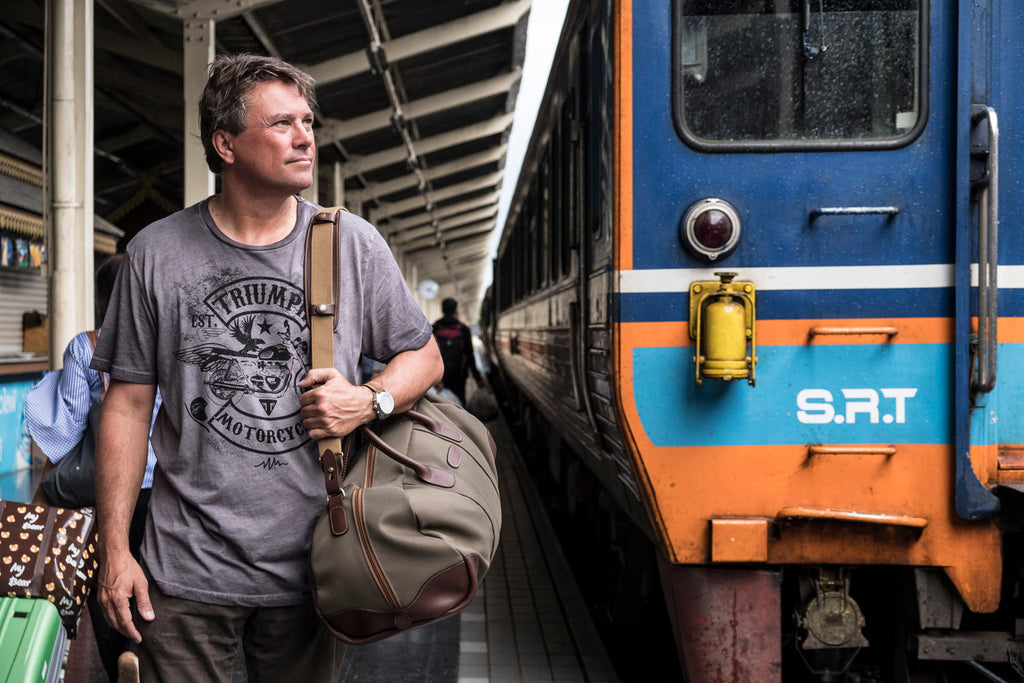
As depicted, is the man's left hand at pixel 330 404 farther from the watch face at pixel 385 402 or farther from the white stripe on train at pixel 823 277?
the white stripe on train at pixel 823 277

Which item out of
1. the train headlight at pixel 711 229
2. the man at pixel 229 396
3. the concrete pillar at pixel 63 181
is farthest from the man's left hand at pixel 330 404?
the concrete pillar at pixel 63 181

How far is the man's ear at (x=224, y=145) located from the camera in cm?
203

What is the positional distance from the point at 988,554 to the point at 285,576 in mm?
1951

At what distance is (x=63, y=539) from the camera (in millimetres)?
2676

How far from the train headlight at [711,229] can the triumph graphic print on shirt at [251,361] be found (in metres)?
1.35

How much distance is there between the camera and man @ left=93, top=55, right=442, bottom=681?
78.7 inches

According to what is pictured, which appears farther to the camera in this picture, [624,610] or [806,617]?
[624,610]

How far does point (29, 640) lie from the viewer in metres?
2.45

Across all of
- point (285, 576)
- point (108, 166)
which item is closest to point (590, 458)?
point (285, 576)

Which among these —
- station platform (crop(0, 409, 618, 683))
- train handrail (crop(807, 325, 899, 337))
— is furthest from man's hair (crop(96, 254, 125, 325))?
train handrail (crop(807, 325, 899, 337))

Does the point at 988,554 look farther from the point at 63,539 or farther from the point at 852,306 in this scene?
the point at 63,539

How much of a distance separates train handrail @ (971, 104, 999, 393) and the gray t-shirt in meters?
1.77

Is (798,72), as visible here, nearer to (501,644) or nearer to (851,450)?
(851,450)

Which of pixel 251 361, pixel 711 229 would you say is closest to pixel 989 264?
pixel 711 229
